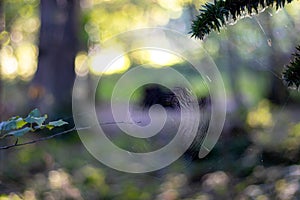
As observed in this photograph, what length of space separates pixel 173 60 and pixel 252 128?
5.41 feet

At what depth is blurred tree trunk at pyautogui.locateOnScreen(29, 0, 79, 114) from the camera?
546 centimetres

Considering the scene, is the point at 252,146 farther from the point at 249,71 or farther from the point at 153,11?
→ the point at 153,11

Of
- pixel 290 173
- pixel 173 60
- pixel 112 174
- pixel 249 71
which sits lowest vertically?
pixel 290 173

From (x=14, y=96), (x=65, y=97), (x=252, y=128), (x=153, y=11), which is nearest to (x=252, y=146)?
(x=252, y=128)

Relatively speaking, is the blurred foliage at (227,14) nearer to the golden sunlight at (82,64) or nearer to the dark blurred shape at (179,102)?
the dark blurred shape at (179,102)

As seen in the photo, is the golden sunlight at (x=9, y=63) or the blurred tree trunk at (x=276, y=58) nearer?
the blurred tree trunk at (x=276, y=58)

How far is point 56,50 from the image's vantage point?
18.2 ft

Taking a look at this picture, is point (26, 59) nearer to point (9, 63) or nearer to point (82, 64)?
point (9, 63)

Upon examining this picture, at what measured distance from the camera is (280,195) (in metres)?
2.70

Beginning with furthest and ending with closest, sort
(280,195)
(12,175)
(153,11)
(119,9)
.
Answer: (119,9), (153,11), (12,175), (280,195)

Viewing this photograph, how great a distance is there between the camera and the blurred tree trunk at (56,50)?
5457 millimetres

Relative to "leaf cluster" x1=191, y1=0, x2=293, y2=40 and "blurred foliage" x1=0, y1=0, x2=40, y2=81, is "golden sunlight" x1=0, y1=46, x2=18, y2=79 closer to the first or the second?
"blurred foliage" x1=0, y1=0, x2=40, y2=81

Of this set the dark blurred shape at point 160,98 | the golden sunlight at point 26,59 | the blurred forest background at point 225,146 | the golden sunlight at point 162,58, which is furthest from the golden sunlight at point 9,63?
the dark blurred shape at point 160,98

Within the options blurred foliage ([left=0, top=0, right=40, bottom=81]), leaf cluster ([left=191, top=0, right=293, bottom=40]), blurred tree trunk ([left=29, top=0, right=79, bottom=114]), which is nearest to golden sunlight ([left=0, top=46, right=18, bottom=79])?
blurred foliage ([left=0, top=0, right=40, bottom=81])
